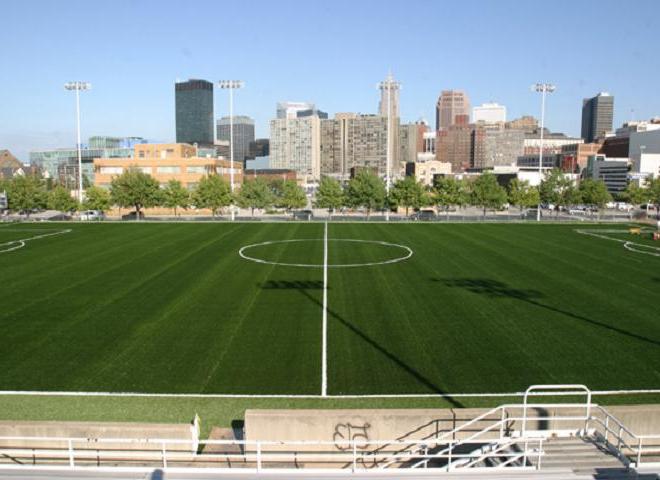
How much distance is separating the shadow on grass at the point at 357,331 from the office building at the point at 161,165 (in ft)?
270

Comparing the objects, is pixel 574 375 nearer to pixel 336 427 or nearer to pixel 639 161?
pixel 336 427

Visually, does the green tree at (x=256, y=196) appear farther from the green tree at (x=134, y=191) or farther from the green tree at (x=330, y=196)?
the green tree at (x=134, y=191)

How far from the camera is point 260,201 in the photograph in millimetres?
97562

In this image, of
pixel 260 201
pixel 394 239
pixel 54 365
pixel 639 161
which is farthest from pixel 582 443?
pixel 639 161

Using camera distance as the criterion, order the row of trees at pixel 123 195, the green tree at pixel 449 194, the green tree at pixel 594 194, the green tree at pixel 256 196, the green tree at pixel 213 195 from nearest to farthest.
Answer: the row of trees at pixel 123 195 → the green tree at pixel 213 195 → the green tree at pixel 449 194 → the green tree at pixel 594 194 → the green tree at pixel 256 196

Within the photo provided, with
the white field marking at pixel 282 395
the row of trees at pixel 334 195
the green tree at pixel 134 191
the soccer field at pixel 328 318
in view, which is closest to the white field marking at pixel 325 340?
the soccer field at pixel 328 318

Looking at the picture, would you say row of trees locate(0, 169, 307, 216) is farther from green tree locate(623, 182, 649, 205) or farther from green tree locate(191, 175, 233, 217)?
green tree locate(623, 182, 649, 205)

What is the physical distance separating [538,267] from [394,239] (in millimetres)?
16001

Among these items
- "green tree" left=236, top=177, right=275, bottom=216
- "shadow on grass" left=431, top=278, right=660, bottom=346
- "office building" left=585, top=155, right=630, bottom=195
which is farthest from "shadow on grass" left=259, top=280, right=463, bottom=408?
"office building" left=585, top=155, right=630, bottom=195

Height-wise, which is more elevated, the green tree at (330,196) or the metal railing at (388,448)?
the green tree at (330,196)

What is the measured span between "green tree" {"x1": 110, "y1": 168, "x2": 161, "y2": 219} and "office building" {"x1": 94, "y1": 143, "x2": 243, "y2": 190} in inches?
965

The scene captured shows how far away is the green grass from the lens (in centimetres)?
1788

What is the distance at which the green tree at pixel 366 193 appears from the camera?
8738 centimetres

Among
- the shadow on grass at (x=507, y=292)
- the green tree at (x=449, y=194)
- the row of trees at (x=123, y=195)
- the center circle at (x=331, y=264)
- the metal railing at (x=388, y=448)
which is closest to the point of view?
the metal railing at (x=388, y=448)
